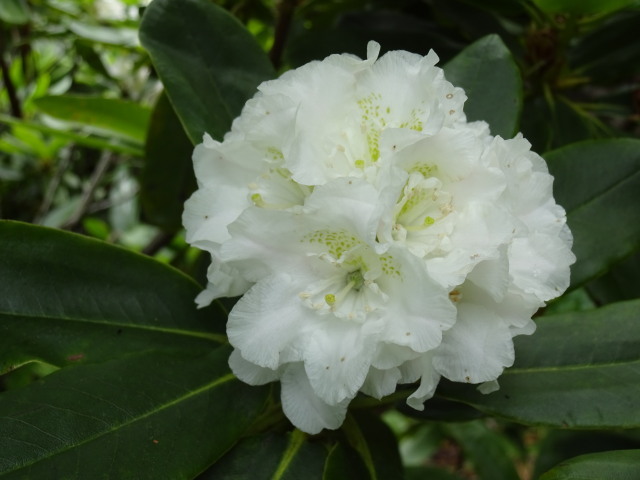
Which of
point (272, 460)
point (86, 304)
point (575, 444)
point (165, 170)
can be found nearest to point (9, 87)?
point (165, 170)

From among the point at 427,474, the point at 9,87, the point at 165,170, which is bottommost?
the point at 427,474

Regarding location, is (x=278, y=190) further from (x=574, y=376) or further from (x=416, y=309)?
(x=574, y=376)

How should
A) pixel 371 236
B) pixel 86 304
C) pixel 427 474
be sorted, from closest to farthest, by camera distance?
pixel 371 236 < pixel 86 304 < pixel 427 474

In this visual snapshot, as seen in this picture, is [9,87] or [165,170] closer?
[165,170]

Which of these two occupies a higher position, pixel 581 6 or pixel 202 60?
pixel 581 6

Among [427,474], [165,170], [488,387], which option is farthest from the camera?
[427,474]
